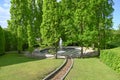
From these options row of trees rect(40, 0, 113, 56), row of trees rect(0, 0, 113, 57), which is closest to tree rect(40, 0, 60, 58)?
row of trees rect(0, 0, 113, 57)

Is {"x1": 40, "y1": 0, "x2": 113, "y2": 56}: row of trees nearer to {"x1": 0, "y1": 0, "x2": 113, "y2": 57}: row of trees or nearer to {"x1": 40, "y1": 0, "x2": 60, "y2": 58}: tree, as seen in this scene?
{"x1": 0, "y1": 0, "x2": 113, "y2": 57}: row of trees

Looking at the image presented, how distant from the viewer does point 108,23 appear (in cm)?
3819

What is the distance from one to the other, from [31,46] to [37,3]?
12.9m

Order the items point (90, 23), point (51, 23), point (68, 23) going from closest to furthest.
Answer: point (51, 23) < point (90, 23) < point (68, 23)

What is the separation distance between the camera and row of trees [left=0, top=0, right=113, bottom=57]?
1396 inches

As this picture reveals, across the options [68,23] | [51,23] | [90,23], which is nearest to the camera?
[51,23]

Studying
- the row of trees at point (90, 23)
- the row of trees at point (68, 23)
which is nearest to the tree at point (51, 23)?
the row of trees at point (68, 23)

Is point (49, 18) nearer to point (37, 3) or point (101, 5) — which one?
point (101, 5)

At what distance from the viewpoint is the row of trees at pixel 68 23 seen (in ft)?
116

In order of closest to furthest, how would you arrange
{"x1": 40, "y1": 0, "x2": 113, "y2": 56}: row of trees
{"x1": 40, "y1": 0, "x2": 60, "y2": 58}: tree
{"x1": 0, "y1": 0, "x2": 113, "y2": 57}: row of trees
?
1. {"x1": 40, "y1": 0, "x2": 60, "y2": 58}: tree
2. {"x1": 0, "y1": 0, "x2": 113, "y2": 57}: row of trees
3. {"x1": 40, "y1": 0, "x2": 113, "y2": 56}: row of trees

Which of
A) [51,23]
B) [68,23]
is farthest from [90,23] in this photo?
[51,23]

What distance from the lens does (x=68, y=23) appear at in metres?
39.0

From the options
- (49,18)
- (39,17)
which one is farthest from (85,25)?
(39,17)

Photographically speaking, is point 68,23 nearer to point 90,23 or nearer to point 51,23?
point 90,23
